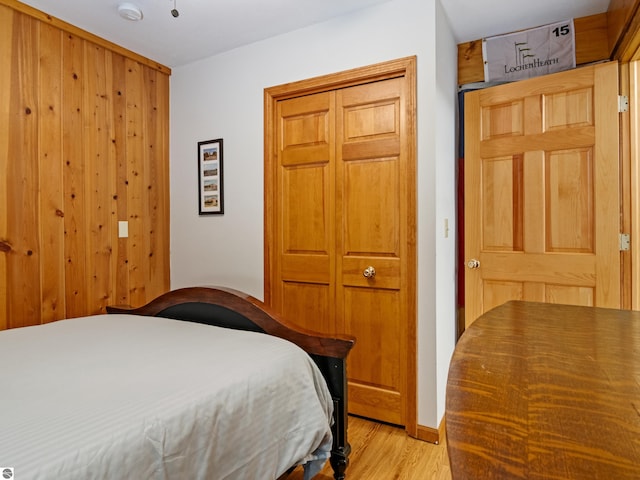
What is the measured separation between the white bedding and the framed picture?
1.34 metres

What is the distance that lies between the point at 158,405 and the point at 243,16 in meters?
2.30

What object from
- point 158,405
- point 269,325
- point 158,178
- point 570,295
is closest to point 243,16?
point 158,178

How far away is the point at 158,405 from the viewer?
1062mm

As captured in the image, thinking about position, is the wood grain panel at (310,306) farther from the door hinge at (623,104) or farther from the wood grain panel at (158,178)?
the door hinge at (623,104)

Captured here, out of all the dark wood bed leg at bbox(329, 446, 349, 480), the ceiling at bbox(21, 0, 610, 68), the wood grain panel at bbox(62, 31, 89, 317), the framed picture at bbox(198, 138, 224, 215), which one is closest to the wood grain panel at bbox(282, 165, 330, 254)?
the framed picture at bbox(198, 138, 224, 215)

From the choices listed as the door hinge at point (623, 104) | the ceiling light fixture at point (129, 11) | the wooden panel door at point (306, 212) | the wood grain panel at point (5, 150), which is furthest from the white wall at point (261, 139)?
the wood grain panel at point (5, 150)

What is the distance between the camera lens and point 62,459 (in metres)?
0.82

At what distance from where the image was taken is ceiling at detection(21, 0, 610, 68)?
2.28 m

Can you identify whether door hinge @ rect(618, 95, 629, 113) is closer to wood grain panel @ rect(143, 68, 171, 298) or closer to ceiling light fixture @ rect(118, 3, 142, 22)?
ceiling light fixture @ rect(118, 3, 142, 22)

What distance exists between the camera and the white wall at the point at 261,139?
218 cm

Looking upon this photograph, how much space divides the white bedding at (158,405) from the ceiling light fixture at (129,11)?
6.10 feet

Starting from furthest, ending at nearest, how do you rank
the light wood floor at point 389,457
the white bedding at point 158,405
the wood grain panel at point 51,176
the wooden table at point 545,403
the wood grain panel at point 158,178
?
the wood grain panel at point 158,178, the wood grain panel at point 51,176, the light wood floor at point 389,457, the white bedding at point 158,405, the wooden table at point 545,403

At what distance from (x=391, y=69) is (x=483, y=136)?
85 centimetres

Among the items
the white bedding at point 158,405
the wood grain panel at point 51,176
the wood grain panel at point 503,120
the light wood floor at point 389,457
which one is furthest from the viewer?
the wood grain panel at point 503,120
